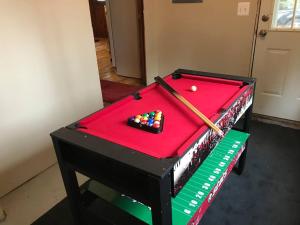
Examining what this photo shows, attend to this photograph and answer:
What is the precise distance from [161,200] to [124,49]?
3513mm

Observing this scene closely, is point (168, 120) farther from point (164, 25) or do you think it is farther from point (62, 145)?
point (164, 25)

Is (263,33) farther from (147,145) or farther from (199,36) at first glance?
(147,145)

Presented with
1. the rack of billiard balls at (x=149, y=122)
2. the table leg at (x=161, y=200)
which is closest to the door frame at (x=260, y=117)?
the rack of billiard balls at (x=149, y=122)

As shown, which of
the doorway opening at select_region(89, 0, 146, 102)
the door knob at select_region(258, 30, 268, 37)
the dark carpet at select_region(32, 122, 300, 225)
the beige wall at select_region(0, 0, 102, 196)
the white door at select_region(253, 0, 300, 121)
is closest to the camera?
the dark carpet at select_region(32, 122, 300, 225)

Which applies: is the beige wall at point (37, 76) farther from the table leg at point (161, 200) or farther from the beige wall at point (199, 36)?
the table leg at point (161, 200)

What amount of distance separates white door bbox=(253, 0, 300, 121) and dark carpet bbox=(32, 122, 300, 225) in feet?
1.57

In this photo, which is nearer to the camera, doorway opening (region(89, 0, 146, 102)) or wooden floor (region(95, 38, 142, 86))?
doorway opening (region(89, 0, 146, 102))

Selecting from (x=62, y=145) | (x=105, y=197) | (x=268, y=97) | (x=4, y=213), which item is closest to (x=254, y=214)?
(x=105, y=197)

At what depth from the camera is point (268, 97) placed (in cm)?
266

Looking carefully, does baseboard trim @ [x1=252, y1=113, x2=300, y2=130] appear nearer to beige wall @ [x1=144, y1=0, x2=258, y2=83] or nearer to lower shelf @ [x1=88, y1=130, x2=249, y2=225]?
beige wall @ [x1=144, y1=0, x2=258, y2=83]

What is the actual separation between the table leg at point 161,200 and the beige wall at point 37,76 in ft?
4.44

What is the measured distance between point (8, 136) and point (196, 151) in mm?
1414

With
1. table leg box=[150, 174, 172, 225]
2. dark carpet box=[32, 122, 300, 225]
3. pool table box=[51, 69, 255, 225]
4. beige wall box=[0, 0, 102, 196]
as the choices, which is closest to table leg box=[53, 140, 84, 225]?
pool table box=[51, 69, 255, 225]

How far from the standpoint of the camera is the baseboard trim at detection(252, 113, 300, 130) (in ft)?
8.55
